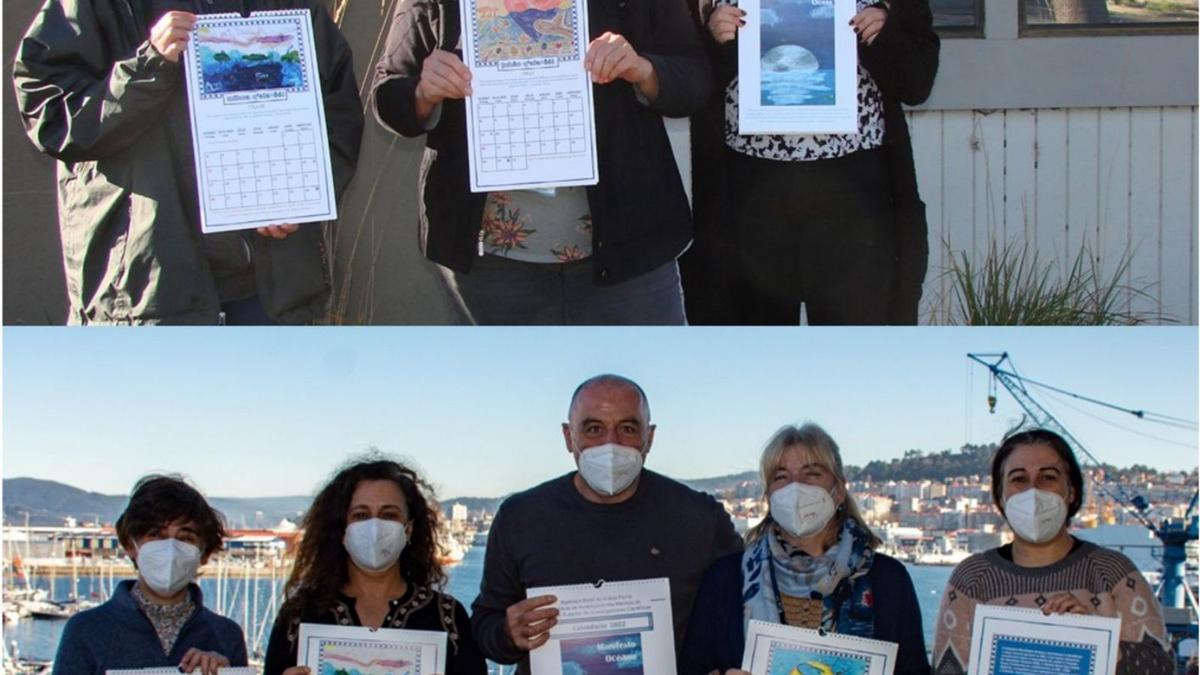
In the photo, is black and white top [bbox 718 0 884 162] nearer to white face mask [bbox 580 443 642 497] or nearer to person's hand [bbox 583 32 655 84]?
person's hand [bbox 583 32 655 84]

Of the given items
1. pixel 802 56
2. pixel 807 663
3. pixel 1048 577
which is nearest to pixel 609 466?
pixel 807 663

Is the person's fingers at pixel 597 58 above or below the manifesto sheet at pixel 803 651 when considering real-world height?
above

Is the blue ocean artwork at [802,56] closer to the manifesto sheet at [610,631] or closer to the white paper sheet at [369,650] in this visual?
the manifesto sheet at [610,631]

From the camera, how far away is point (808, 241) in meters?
4.75

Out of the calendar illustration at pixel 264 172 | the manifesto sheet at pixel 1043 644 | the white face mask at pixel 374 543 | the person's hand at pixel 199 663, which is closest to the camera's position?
the manifesto sheet at pixel 1043 644

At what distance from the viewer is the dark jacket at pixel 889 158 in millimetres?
4707

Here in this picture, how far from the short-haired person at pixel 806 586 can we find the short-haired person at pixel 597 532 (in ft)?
0.52

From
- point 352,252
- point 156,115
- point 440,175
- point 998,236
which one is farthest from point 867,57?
point 156,115

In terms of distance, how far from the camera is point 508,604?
4.48 metres

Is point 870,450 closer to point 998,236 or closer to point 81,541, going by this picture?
point 998,236

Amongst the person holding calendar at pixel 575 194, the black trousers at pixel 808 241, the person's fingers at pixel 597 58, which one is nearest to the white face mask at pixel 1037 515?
the black trousers at pixel 808 241

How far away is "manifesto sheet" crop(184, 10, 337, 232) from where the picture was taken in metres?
4.61

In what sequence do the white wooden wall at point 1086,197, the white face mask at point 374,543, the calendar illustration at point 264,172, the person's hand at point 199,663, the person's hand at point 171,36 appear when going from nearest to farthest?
1. the person's hand at point 199,663
2. the white face mask at point 374,543
3. the person's hand at point 171,36
4. the calendar illustration at point 264,172
5. the white wooden wall at point 1086,197

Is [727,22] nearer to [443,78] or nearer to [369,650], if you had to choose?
[443,78]
